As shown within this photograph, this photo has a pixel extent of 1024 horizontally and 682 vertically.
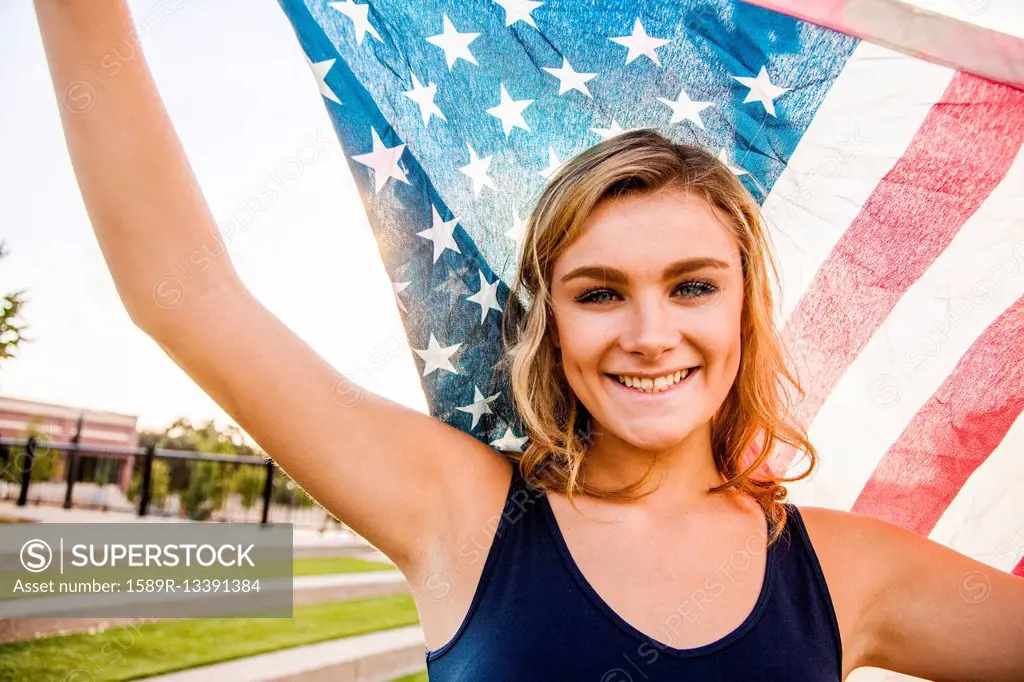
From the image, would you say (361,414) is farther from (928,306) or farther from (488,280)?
(928,306)

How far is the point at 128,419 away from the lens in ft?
79.0

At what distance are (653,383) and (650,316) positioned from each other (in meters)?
0.15

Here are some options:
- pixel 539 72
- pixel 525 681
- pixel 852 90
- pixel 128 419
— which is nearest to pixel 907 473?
pixel 852 90

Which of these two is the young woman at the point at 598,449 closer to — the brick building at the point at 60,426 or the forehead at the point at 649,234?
the forehead at the point at 649,234

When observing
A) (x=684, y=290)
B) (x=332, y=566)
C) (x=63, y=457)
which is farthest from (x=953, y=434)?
(x=63, y=457)

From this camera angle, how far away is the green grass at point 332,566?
9.86 metres

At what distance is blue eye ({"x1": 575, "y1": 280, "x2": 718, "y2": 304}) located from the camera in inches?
64.0

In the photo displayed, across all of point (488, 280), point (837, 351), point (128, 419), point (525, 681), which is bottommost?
point (525, 681)

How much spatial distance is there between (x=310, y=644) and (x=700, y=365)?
6155 millimetres

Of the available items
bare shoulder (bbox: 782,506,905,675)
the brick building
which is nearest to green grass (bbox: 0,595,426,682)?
the brick building

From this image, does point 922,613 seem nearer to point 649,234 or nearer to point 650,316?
point 650,316

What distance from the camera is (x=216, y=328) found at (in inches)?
52.3

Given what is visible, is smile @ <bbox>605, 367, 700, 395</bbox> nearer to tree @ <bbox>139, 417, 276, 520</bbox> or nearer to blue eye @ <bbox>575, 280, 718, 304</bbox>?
blue eye @ <bbox>575, 280, 718, 304</bbox>

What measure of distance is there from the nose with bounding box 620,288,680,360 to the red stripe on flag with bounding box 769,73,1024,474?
2.24ft
